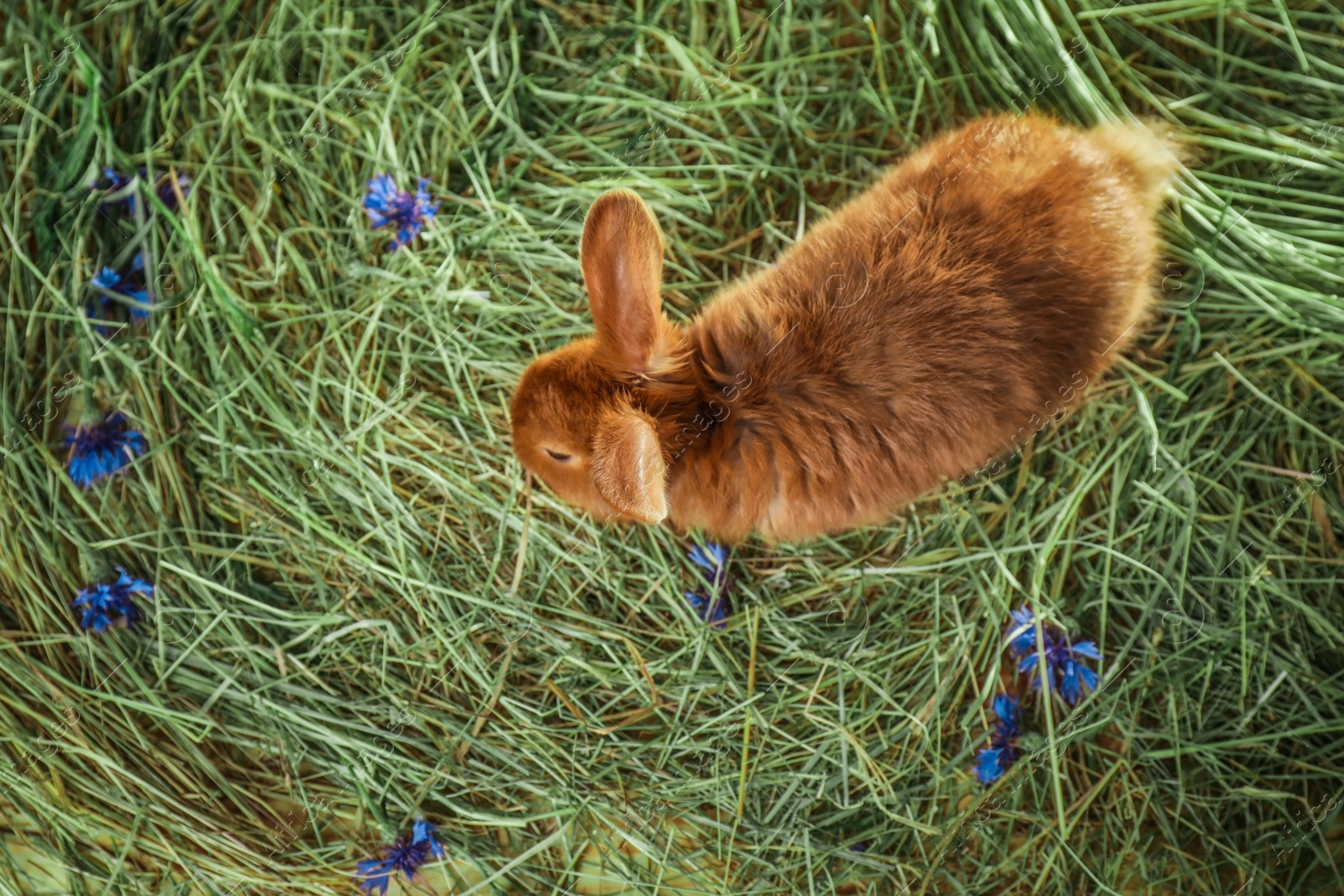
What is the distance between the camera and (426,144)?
297 centimetres

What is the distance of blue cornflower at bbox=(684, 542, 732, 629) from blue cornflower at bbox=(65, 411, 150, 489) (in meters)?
2.04

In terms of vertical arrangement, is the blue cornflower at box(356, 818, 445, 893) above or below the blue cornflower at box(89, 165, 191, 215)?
below

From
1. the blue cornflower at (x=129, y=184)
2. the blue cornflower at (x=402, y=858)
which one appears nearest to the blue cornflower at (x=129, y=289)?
the blue cornflower at (x=129, y=184)

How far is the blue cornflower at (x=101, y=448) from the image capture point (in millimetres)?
2775

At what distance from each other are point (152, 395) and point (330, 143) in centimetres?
112

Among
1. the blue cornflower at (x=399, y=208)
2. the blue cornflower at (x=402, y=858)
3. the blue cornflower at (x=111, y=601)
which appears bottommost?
the blue cornflower at (x=402, y=858)

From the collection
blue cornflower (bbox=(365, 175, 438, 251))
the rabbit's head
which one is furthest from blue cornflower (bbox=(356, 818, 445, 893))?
blue cornflower (bbox=(365, 175, 438, 251))

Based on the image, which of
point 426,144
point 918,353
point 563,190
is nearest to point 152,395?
point 426,144

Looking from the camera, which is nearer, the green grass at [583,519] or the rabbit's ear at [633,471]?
the rabbit's ear at [633,471]

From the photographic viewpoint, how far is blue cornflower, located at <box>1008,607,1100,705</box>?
262 cm

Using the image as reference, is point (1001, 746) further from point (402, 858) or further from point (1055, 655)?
point (402, 858)

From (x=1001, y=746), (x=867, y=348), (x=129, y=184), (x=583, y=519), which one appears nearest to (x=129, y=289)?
(x=129, y=184)

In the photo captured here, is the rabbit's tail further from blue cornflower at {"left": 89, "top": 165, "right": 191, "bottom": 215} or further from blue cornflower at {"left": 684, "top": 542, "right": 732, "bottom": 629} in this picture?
blue cornflower at {"left": 89, "top": 165, "right": 191, "bottom": 215}

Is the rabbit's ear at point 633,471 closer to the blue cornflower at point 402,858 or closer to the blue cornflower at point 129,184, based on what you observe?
the blue cornflower at point 402,858
